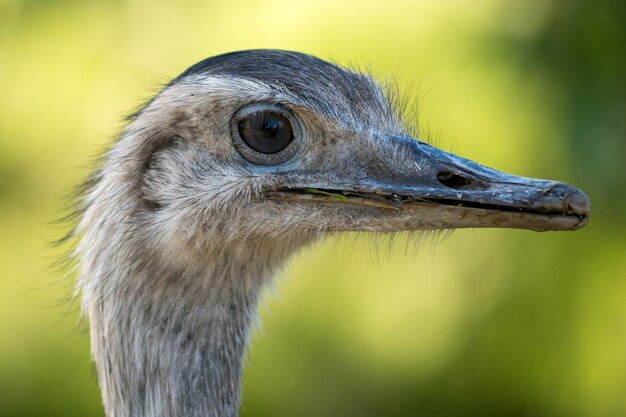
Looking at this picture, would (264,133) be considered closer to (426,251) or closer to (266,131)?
(266,131)

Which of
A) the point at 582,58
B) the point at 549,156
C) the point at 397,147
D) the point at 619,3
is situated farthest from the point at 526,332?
the point at 397,147

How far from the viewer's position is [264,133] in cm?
235

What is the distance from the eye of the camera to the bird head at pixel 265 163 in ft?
7.55

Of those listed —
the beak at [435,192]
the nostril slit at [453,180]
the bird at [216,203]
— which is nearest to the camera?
the beak at [435,192]

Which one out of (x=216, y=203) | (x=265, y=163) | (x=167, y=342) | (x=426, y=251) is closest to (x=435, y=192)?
(x=265, y=163)

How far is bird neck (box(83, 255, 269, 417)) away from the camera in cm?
236

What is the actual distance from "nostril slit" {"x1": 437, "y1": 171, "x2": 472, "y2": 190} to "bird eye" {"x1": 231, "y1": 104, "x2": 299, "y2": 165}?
36 cm

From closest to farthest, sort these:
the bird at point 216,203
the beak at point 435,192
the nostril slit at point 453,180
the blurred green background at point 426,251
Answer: the beak at point 435,192
the nostril slit at point 453,180
the bird at point 216,203
the blurred green background at point 426,251

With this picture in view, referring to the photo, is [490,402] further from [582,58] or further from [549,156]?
[582,58]

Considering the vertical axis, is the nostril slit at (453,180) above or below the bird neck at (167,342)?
above

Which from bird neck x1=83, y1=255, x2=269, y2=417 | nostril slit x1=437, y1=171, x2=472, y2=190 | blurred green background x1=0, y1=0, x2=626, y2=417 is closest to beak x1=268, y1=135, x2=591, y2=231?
nostril slit x1=437, y1=171, x2=472, y2=190

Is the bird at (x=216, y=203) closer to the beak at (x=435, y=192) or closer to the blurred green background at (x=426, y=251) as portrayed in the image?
the beak at (x=435, y=192)

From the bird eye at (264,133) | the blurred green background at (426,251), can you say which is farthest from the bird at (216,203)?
the blurred green background at (426,251)

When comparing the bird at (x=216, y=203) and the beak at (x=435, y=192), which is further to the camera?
the bird at (x=216, y=203)
